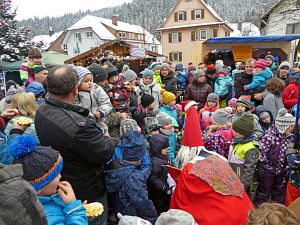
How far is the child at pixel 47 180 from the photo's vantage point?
1594 millimetres

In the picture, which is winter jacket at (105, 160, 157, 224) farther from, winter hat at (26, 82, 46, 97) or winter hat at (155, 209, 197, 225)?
winter hat at (26, 82, 46, 97)

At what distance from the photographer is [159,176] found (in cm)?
317

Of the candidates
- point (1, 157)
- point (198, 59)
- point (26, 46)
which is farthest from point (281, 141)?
point (198, 59)

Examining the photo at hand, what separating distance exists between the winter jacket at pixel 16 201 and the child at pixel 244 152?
2.91 m

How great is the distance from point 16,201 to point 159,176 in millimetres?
2408

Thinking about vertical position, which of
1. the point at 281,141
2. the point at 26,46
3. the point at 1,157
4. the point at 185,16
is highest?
the point at 185,16

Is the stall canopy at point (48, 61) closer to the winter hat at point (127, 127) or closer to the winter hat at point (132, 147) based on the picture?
the winter hat at point (127, 127)

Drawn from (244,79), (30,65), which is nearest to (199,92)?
(244,79)

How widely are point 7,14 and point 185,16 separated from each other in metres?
28.5

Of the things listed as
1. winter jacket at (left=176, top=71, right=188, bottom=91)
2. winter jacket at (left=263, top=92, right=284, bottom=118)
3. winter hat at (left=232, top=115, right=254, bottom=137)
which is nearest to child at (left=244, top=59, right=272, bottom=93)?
winter jacket at (left=263, top=92, right=284, bottom=118)

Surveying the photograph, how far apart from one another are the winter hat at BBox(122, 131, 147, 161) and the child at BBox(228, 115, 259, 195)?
144 cm

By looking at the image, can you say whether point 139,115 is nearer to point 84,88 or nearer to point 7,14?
point 84,88

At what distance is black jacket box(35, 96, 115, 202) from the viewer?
2008 mm

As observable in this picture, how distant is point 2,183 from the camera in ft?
2.88
